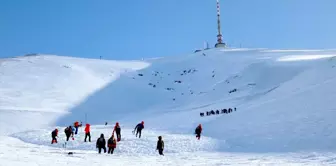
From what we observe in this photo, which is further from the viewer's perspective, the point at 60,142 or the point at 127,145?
the point at 60,142

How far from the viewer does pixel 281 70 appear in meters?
75.3

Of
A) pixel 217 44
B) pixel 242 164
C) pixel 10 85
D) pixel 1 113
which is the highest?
pixel 217 44

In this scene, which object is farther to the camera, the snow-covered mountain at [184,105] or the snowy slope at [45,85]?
the snowy slope at [45,85]

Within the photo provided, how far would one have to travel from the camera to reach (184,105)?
69.9 m

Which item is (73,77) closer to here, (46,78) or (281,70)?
(46,78)

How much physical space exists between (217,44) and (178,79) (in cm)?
5762

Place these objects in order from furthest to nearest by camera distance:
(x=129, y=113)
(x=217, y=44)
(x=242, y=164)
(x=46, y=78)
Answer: (x=217, y=44)
(x=46, y=78)
(x=129, y=113)
(x=242, y=164)

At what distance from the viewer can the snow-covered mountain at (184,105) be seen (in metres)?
24.5

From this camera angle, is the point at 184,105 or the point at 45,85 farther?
the point at 45,85

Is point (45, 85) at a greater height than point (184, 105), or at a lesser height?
greater

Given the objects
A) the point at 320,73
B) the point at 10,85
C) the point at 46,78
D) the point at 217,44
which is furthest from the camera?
the point at 217,44

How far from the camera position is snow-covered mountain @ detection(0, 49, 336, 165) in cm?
2448

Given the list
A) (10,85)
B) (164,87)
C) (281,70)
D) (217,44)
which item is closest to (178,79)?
(164,87)

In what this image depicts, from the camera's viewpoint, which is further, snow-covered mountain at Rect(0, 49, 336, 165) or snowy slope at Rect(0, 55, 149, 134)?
snowy slope at Rect(0, 55, 149, 134)
